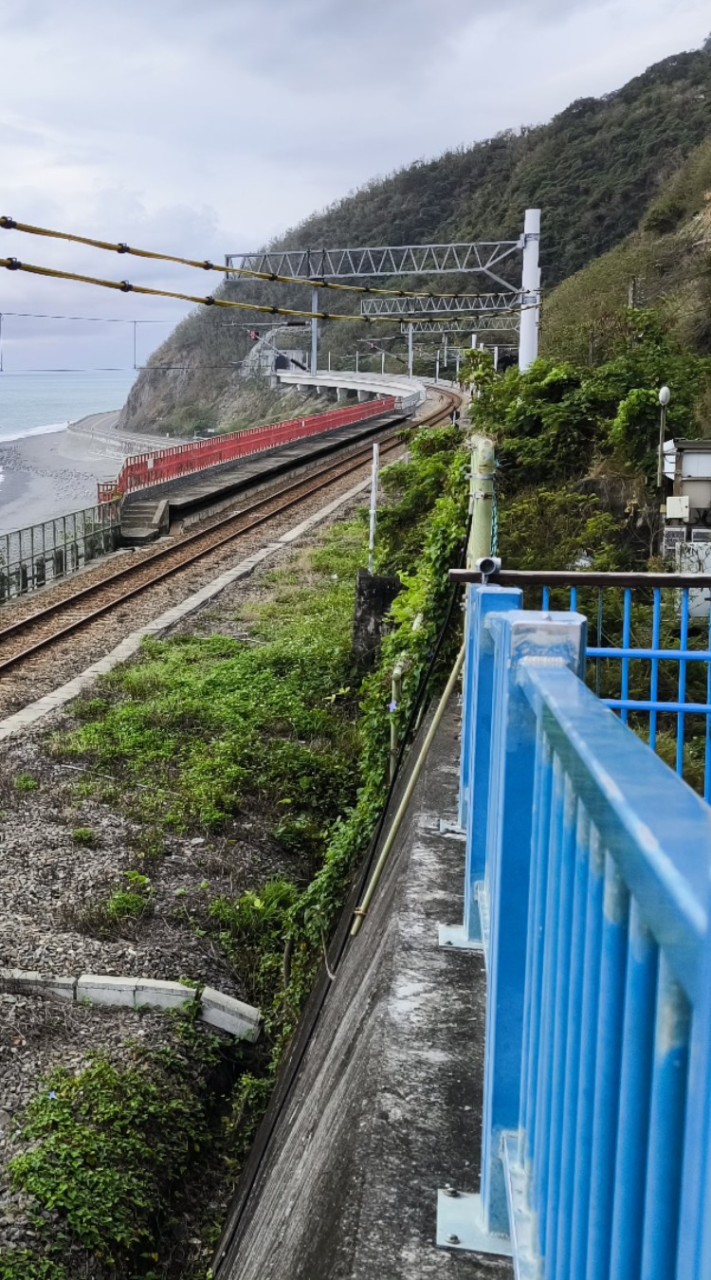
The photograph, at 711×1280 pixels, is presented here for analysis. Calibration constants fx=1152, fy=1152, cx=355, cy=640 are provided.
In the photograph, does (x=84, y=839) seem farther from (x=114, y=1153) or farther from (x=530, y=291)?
(x=530, y=291)

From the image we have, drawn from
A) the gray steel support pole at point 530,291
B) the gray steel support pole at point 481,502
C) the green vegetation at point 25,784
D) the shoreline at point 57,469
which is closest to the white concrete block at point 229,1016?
the gray steel support pole at point 481,502

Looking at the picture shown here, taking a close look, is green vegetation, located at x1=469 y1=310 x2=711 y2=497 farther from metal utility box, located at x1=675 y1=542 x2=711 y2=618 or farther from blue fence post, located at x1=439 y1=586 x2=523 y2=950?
blue fence post, located at x1=439 y1=586 x2=523 y2=950

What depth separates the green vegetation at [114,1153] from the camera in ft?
17.7

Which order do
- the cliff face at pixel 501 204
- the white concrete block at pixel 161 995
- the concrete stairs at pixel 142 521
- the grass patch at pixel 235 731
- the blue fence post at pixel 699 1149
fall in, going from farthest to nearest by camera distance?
the cliff face at pixel 501 204 → the concrete stairs at pixel 142 521 → the grass patch at pixel 235 731 → the white concrete block at pixel 161 995 → the blue fence post at pixel 699 1149

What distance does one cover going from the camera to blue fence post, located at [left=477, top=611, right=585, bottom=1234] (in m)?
1.95

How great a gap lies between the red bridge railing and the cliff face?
1468 inches

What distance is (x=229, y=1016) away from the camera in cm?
736

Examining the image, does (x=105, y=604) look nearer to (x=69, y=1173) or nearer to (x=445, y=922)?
(x=69, y=1173)

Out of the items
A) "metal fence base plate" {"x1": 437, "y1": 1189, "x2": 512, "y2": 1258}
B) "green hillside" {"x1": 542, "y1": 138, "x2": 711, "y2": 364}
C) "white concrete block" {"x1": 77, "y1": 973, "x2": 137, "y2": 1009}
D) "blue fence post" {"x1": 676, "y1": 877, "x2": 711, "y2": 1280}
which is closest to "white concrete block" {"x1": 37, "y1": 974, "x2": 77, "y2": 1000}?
"white concrete block" {"x1": 77, "y1": 973, "x2": 137, "y2": 1009}

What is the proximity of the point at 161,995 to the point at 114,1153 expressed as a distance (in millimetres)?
1412

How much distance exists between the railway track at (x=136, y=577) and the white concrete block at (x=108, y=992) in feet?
27.3

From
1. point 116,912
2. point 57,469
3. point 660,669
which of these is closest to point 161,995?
point 116,912

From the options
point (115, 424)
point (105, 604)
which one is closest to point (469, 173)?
point (115, 424)

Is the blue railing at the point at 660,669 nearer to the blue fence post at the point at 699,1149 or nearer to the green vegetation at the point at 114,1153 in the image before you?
the green vegetation at the point at 114,1153
